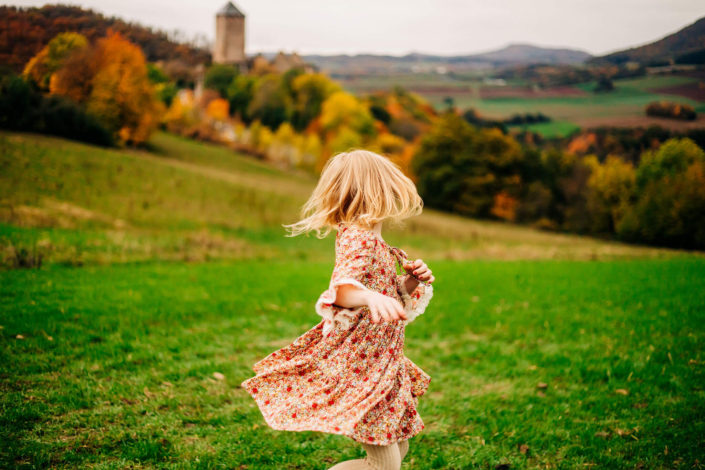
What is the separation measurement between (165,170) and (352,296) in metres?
28.8

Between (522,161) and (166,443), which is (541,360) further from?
(522,161)

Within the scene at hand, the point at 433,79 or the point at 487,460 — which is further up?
the point at 433,79

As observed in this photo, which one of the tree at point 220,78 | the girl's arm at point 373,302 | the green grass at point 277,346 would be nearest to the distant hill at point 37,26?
the green grass at point 277,346

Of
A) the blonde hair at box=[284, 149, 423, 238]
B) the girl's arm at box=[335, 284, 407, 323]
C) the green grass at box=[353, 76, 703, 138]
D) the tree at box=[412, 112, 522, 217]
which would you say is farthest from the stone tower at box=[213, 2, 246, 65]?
the girl's arm at box=[335, 284, 407, 323]

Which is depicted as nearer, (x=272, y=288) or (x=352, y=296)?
(x=352, y=296)

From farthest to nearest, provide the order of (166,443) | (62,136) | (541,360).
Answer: (62,136) < (541,360) < (166,443)

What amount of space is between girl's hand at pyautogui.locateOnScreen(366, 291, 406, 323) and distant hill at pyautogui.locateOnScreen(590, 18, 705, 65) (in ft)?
36.1

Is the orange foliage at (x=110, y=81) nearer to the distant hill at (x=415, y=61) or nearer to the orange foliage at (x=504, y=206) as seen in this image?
the orange foliage at (x=504, y=206)

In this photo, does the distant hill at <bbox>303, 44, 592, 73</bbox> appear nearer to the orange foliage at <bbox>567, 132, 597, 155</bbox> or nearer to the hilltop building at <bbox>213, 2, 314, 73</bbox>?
the hilltop building at <bbox>213, 2, 314, 73</bbox>

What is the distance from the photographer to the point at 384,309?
8.25ft

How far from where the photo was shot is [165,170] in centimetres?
2883

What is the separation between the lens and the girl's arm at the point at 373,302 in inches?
98.4

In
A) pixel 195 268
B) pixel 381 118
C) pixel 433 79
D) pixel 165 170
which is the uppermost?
pixel 433 79

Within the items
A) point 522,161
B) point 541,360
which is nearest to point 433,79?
point 522,161
